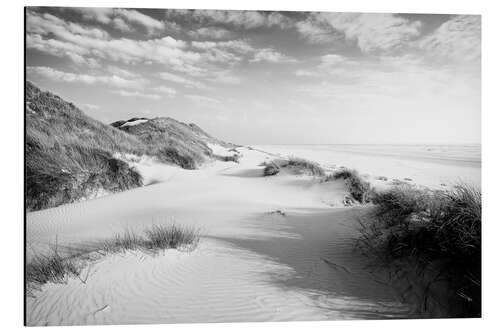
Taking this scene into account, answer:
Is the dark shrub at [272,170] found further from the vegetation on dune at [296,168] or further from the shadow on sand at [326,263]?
the shadow on sand at [326,263]

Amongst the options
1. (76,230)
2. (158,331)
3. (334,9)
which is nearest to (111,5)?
(334,9)

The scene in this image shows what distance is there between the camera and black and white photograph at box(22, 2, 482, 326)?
262 cm

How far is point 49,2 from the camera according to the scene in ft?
11.3

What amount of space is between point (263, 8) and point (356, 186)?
3639 mm

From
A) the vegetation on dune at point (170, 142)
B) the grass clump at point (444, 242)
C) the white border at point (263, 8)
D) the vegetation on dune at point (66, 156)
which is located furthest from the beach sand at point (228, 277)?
the vegetation on dune at point (170, 142)

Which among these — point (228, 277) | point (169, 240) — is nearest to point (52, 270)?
point (169, 240)

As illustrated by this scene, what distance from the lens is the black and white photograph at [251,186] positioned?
2.62m

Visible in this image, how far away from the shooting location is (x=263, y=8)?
3.72 m

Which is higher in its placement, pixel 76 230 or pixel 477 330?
pixel 76 230

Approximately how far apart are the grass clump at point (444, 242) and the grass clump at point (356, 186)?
7.90 feet

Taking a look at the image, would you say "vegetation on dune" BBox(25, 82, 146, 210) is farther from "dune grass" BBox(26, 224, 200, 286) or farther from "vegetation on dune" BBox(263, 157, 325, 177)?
"vegetation on dune" BBox(263, 157, 325, 177)

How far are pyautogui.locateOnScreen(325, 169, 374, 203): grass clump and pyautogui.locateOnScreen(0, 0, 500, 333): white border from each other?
205cm
